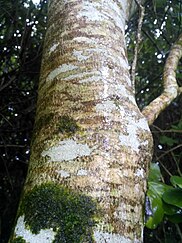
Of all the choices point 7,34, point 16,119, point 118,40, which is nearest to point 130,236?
point 118,40

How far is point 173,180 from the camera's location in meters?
0.86

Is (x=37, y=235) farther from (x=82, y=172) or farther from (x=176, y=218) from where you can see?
(x=176, y=218)

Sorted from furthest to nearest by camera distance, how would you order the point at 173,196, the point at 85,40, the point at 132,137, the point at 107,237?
the point at 173,196 < the point at 85,40 < the point at 132,137 < the point at 107,237

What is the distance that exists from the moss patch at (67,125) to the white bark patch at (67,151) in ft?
0.05

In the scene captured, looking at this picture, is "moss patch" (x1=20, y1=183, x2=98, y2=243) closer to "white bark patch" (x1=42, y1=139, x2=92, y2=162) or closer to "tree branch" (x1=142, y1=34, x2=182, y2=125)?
"white bark patch" (x1=42, y1=139, x2=92, y2=162)

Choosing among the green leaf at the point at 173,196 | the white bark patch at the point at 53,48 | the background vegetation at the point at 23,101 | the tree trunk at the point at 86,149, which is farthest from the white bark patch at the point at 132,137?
the background vegetation at the point at 23,101

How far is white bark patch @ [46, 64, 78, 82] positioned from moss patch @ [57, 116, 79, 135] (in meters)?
0.10

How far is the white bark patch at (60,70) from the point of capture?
58 centimetres

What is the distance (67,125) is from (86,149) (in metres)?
0.05

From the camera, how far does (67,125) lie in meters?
0.50

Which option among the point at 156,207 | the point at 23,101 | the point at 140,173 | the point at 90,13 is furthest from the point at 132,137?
the point at 23,101

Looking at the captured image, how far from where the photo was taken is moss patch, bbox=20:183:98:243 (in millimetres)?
402

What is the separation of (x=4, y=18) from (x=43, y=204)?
1724 millimetres

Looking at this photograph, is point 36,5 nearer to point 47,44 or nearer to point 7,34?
point 7,34
